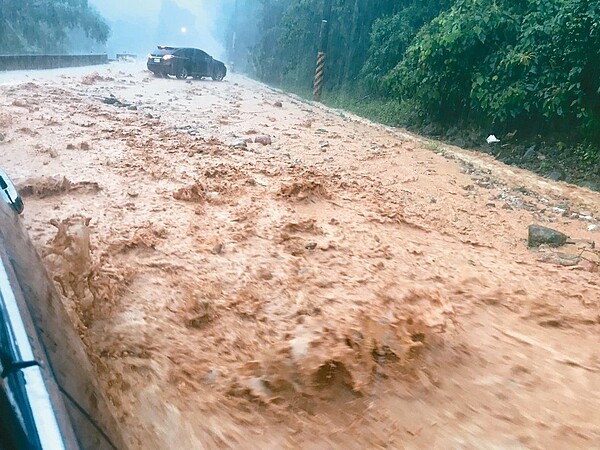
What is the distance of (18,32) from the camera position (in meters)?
25.9

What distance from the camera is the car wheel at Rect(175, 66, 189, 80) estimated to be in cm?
1959

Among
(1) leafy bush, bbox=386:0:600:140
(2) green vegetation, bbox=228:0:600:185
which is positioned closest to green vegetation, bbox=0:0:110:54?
(2) green vegetation, bbox=228:0:600:185

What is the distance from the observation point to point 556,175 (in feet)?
23.2

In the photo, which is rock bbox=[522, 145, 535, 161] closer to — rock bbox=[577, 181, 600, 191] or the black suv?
rock bbox=[577, 181, 600, 191]

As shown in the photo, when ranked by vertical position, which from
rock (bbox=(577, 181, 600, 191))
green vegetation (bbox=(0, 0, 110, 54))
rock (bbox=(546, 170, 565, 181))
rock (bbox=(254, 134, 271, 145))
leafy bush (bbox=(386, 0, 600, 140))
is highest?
leafy bush (bbox=(386, 0, 600, 140))

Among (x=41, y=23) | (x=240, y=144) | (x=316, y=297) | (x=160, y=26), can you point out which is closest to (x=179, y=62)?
(x=240, y=144)

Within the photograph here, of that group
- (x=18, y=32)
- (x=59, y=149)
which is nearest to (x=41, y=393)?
(x=59, y=149)

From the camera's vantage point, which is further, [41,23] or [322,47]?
[41,23]

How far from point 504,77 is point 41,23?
28.1m

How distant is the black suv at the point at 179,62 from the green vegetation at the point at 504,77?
26.8 ft

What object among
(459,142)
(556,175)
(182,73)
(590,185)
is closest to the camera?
(590,185)

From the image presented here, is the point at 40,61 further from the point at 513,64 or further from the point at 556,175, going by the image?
the point at 556,175

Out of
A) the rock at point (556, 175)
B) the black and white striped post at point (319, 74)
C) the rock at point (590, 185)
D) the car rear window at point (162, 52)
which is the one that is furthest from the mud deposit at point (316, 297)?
the car rear window at point (162, 52)

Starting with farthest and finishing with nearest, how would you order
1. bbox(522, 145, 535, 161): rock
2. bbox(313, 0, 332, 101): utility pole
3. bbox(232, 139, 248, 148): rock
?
bbox(313, 0, 332, 101): utility pole, bbox(522, 145, 535, 161): rock, bbox(232, 139, 248, 148): rock
